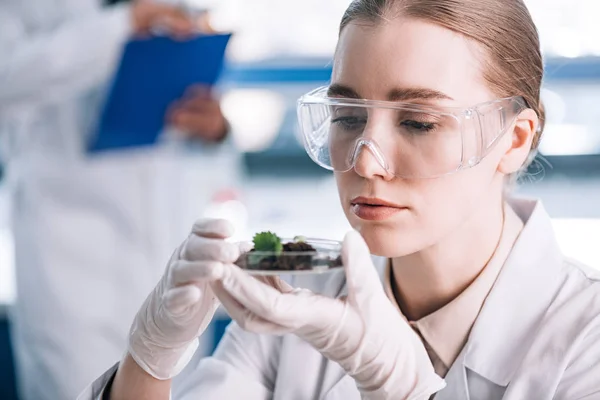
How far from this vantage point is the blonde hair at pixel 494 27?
1.27m

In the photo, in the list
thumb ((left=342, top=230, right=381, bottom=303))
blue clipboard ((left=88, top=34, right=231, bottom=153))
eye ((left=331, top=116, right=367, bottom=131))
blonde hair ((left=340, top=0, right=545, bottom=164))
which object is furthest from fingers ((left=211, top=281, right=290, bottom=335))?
blue clipboard ((left=88, top=34, right=231, bottom=153))

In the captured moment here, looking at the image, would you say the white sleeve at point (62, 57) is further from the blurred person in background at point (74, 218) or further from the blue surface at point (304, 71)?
the blue surface at point (304, 71)

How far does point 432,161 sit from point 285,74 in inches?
85.3

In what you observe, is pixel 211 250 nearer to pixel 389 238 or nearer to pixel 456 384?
pixel 389 238

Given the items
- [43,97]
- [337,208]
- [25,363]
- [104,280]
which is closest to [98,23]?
[43,97]

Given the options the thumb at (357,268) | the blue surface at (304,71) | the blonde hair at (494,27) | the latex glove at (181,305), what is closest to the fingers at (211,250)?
the latex glove at (181,305)

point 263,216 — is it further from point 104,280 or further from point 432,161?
point 432,161

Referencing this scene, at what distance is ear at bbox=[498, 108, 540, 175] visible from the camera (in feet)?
4.46

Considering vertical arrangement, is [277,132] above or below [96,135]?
below

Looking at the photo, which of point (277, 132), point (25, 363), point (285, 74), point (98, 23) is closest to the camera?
point (98, 23)

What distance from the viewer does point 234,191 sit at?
3.00m

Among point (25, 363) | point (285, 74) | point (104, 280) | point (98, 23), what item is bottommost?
point (25, 363)

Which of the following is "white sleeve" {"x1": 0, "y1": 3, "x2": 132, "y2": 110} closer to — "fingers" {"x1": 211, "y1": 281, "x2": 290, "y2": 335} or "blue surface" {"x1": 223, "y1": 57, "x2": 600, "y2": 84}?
"blue surface" {"x1": 223, "y1": 57, "x2": 600, "y2": 84}

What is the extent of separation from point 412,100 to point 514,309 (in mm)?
407
